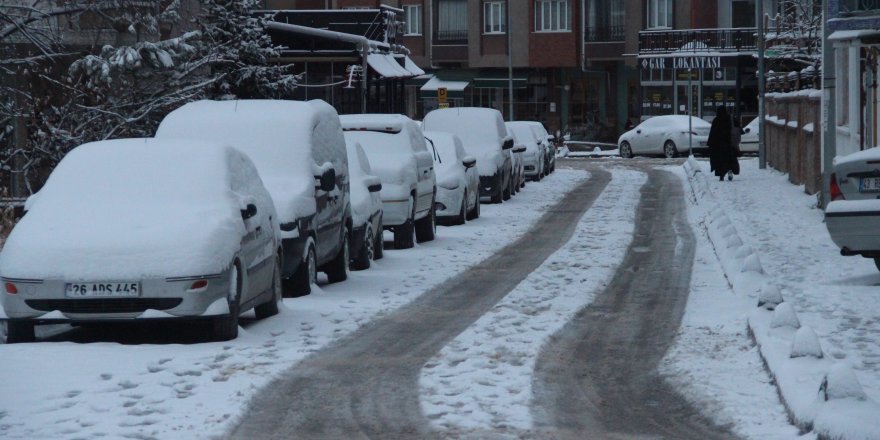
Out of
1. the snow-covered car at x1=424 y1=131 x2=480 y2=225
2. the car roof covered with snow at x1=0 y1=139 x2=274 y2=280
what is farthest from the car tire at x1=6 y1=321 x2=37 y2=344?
the snow-covered car at x1=424 y1=131 x2=480 y2=225

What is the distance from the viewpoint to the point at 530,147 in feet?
138

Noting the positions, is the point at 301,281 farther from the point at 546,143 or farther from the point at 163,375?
the point at 546,143

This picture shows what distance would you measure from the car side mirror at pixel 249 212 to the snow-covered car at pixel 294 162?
6.78 feet

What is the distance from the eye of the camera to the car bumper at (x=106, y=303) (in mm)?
11195

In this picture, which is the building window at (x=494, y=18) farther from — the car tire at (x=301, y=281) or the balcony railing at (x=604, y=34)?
the car tire at (x=301, y=281)

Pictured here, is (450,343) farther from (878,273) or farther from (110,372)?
(878,273)

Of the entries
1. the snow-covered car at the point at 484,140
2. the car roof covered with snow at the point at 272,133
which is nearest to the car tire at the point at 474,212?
the snow-covered car at the point at 484,140

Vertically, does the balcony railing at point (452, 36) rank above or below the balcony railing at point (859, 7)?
above

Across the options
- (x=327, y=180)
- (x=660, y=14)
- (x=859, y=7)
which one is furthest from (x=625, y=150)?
(x=327, y=180)

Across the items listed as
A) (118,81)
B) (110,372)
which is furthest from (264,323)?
(118,81)

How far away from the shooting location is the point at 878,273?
16672mm

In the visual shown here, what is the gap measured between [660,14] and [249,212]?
201ft

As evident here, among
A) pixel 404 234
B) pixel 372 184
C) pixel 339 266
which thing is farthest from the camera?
pixel 404 234

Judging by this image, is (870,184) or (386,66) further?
(386,66)
